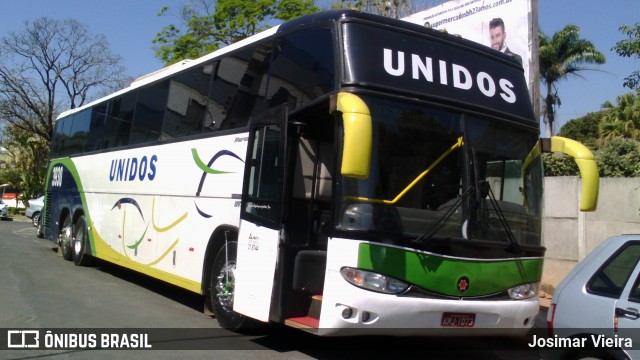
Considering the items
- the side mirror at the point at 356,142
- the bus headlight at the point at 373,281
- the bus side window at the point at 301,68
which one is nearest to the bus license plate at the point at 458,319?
the bus headlight at the point at 373,281

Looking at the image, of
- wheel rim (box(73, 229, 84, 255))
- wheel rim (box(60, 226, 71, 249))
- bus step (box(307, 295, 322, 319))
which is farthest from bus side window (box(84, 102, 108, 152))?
bus step (box(307, 295, 322, 319))

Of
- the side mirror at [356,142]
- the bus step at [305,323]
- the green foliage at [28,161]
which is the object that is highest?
the green foliage at [28,161]

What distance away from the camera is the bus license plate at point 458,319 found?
5.89 metres

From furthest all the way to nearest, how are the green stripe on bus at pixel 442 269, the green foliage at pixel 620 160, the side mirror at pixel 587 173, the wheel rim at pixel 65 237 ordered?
the wheel rim at pixel 65 237
the green foliage at pixel 620 160
the side mirror at pixel 587 173
the green stripe on bus at pixel 442 269

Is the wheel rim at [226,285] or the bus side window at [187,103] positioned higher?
the bus side window at [187,103]

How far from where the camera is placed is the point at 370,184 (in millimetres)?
5812

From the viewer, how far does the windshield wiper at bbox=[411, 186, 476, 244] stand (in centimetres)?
581

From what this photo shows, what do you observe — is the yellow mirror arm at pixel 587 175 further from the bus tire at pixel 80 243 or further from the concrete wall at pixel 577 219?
the bus tire at pixel 80 243

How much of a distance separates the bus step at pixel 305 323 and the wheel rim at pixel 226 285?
5.05ft

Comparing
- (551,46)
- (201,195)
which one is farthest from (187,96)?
(551,46)

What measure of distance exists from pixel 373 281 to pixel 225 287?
2890 mm

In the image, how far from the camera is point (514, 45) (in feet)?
40.2

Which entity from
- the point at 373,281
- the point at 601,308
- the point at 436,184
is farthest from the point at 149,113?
the point at 601,308

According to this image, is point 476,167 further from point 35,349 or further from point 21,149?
point 21,149
